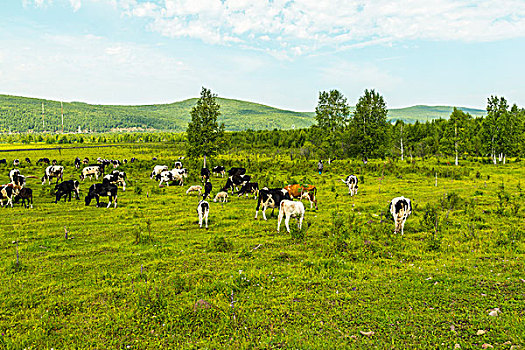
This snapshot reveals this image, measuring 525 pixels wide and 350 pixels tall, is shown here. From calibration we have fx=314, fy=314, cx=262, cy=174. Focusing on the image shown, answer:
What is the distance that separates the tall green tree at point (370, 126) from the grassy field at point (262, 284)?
118ft

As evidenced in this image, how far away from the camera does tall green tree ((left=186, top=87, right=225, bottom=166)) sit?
43.3 metres

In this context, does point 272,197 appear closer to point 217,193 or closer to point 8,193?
point 217,193

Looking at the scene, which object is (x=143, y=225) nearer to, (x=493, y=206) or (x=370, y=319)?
(x=370, y=319)

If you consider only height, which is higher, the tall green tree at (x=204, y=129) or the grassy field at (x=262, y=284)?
the tall green tree at (x=204, y=129)

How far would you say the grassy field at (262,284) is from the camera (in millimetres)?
6379

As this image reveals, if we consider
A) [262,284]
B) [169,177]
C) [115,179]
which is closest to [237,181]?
[169,177]

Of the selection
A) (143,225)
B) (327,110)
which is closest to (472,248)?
(143,225)

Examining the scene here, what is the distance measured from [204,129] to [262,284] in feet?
120

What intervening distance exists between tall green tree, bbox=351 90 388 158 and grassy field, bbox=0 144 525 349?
118 feet

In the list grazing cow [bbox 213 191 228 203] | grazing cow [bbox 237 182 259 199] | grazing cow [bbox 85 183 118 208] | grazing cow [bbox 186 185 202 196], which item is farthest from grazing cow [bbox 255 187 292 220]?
grazing cow [bbox 85 183 118 208]

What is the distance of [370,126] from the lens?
2004 inches

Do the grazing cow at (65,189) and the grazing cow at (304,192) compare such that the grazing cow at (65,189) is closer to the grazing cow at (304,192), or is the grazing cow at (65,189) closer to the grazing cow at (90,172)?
the grazing cow at (90,172)

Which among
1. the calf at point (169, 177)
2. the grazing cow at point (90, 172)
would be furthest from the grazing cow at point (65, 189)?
the grazing cow at point (90, 172)

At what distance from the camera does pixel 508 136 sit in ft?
173
